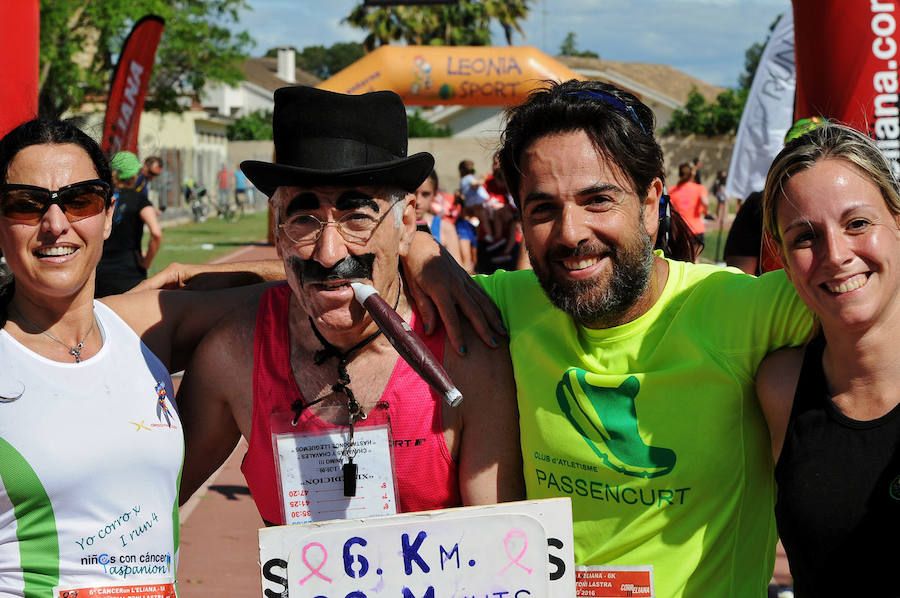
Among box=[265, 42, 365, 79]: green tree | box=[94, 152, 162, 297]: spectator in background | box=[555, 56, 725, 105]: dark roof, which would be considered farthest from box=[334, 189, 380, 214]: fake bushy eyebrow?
box=[265, 42, 365, 79]: green tree

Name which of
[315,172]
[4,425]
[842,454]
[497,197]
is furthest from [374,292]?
[497,197]

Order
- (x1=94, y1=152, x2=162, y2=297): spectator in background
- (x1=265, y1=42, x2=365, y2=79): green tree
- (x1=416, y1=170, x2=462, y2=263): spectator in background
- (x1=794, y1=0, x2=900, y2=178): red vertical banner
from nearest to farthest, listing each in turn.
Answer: (x1=794, y1=0, x2=900, y2=178): red vertical banner → (x1=94, y1=152, x2=162, y2=297): spectator in background → (x1=416, y1=170, x2=462, y2=263): spectator in background → (x1=265, y1=42, x2=365, y2=79): green tree

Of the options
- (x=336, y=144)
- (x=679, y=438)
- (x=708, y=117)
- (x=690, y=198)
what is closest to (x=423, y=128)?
(x=708, y=117)

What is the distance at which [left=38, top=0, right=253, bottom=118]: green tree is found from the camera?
23797 millimetres

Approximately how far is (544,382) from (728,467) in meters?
0.48

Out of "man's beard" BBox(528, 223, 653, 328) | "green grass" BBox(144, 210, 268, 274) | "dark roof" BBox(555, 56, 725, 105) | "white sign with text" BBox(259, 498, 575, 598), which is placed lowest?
"green grass" BBox(144, 210, 268, 274)

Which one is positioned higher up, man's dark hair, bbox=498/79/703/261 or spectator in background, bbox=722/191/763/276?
man's dark hair, bbox=498/79/703/261

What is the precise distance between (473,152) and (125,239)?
33917 mm

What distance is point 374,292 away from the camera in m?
2.20

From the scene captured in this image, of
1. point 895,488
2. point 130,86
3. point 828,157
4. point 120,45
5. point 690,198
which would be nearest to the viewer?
point 895,488

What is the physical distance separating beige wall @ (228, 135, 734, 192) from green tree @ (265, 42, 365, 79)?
76.1 meters

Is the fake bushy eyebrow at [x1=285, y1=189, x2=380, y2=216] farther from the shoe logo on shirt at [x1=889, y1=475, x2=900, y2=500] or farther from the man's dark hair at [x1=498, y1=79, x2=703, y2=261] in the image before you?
the shoe logo on shirt at [x1=889, y1=475, x2=900, y2=500]

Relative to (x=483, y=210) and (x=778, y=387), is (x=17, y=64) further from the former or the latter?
(x=483, y=210)

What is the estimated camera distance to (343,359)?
8.16ft
